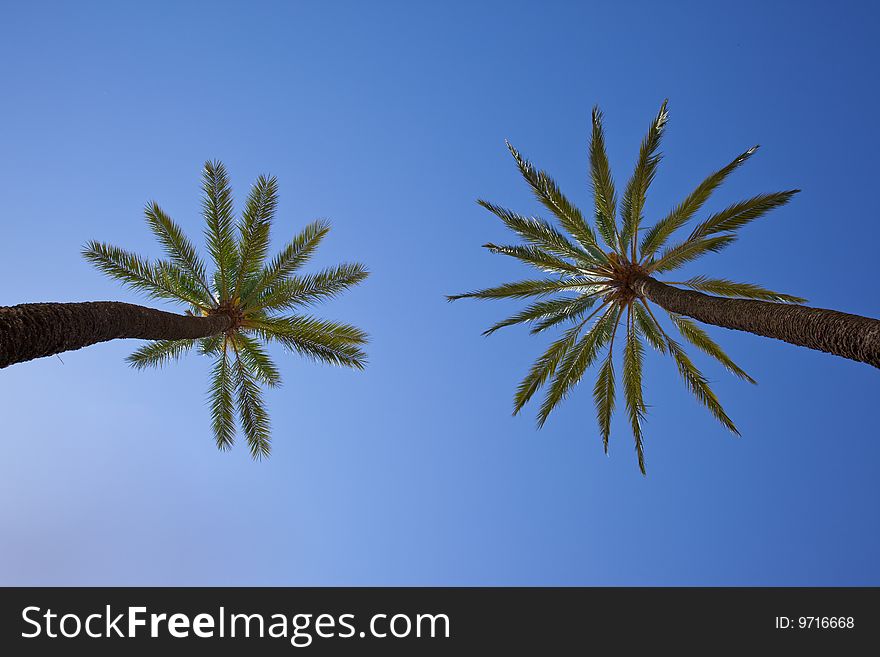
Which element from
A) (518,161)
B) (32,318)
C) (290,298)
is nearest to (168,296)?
(290,298)

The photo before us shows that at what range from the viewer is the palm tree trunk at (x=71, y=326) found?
572 centimetres

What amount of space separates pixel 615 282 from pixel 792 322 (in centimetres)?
515

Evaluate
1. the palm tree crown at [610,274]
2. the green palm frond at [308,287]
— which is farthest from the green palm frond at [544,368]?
the green palm frond at [308,287]

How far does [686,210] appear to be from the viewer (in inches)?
443

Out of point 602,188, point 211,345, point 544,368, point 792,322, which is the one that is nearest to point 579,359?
point 544,368

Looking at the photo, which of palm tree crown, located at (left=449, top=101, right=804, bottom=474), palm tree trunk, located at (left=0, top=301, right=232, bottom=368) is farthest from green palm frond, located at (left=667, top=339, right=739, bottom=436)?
palm tree trunk, located at (left=0, top=301, right=232, bottom=368)

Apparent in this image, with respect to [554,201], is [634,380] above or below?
below

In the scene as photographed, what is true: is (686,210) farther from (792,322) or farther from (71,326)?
(71,326)

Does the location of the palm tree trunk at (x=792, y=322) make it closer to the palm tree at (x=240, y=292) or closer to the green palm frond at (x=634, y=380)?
the green palm frond at (x=634, y=380)

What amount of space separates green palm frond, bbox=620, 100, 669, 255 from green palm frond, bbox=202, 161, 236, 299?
8203mm

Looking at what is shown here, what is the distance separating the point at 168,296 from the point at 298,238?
3121 mm

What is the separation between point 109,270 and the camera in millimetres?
12000

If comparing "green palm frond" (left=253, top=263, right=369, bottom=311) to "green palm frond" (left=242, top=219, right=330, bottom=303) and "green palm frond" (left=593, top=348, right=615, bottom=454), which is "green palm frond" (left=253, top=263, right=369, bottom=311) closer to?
"green palm frond" (left=242, top=219, right=330, bottom=303)

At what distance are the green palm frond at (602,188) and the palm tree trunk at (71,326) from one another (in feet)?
27.5
